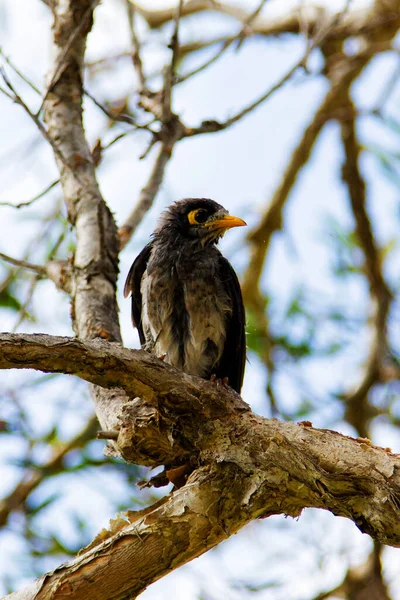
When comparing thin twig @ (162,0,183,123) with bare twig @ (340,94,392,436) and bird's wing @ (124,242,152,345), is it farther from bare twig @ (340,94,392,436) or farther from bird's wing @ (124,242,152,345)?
bare twig @ (340,94,392,436)

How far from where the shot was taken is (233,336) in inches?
185

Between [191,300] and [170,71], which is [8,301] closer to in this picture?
[191,300]

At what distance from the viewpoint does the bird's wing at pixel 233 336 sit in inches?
181

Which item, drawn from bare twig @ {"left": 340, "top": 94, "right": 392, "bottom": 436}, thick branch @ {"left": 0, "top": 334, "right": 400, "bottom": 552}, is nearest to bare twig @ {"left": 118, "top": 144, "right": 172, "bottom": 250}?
thick branch @ {"left": 0, "top": 334, "right": 400, "bottom": 552}

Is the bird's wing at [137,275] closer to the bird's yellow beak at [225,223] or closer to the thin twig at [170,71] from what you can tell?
the bird's yellow beak at [225,223]

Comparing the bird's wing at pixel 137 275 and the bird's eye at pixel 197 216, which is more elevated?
the bird's eye at pixel 197 216

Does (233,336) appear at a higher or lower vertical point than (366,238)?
lower

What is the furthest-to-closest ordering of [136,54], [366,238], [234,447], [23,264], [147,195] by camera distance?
1. [366,238]
2. [136,54]
3. [147,195]
4. [23,264]
5. [234,447]

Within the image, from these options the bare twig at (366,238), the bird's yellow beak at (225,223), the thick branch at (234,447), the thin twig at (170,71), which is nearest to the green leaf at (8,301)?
the bird's yellow beak at (225,223)

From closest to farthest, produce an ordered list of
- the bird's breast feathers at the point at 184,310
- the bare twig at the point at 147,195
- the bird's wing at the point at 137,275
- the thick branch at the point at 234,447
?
the thick branch at the point at 234,447 < the bird's breast feathers at the point at 184,310 < the bare twig at the point at 147,195 < the bird's wing at the point at 137,275

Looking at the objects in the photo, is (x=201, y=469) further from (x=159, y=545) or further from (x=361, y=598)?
(x=361, y=598)

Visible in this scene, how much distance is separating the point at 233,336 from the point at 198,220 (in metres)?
0.81

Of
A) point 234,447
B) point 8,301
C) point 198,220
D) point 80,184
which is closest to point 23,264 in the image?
point 80,184

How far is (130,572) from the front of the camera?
264 cm
